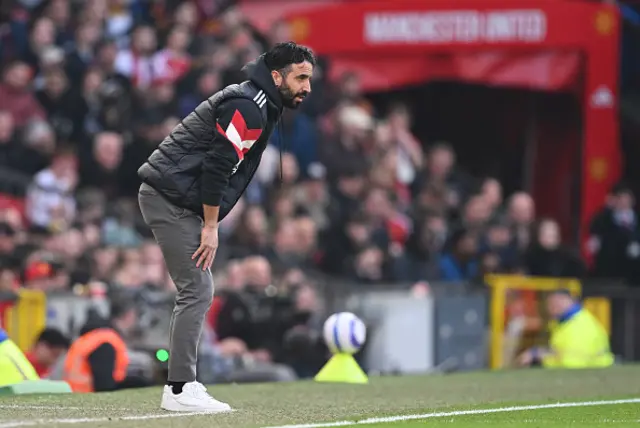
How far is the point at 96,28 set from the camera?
57.8ft

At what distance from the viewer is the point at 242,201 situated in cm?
Answer: 1714

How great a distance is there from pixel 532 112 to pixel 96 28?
709 cm

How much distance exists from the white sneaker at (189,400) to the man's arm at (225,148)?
0.95 meters

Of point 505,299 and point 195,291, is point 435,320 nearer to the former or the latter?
point 505,299

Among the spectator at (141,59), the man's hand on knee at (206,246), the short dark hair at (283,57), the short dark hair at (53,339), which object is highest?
the spectator at (141,59)

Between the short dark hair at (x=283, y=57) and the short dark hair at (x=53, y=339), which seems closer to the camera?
the short dark hair at (x=283, y=57)

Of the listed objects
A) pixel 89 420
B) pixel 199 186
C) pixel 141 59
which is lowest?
pixel 89 420

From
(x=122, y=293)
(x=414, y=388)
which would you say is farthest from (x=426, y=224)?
(x=414, y=388)

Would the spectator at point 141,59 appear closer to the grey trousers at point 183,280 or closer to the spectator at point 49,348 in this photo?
the spectator at point 49,348

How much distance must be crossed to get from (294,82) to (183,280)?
1306mm

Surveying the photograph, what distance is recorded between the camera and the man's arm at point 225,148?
320 inches

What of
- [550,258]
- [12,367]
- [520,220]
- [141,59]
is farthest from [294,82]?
[520,220]

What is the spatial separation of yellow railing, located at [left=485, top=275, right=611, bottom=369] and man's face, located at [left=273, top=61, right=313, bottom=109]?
320 inches

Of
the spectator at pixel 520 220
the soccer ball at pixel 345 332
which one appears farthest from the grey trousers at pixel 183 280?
the spectator at pixel 520 220
